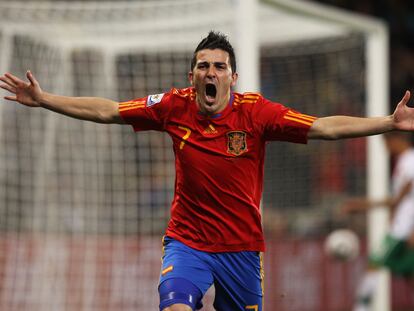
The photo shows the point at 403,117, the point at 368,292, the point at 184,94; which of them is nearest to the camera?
the point at 403,117

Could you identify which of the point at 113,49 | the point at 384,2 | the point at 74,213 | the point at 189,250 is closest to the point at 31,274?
the point at 74,213

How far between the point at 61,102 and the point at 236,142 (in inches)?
45.0

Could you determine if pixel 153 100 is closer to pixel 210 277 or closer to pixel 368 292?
pixel 210 277

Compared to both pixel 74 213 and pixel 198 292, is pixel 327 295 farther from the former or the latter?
pixel 198 292

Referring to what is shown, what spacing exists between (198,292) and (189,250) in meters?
0.30

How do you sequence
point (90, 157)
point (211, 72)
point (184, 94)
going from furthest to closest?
point (90, 157) → point (184, 94) → point (211, 72)

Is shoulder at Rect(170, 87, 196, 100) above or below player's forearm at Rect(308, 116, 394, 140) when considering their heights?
above

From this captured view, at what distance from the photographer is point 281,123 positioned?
605cm

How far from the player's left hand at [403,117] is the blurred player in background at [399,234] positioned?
19.8 ft

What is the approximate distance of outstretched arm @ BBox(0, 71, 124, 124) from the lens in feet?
20.1

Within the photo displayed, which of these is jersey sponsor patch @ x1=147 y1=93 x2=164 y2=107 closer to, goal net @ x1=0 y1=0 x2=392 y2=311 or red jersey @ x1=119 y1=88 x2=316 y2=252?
red jersey @ x1=119 y1=88 x2=316 y2=252

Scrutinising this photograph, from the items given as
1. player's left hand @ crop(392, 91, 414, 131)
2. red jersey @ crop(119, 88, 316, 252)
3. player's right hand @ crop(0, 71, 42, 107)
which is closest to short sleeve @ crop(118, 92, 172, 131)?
red jersey @ crop(119, 88, 316, 252)

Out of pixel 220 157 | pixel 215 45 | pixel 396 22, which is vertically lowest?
pixel 220 157

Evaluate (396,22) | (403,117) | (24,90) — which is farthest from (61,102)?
(396,22)
